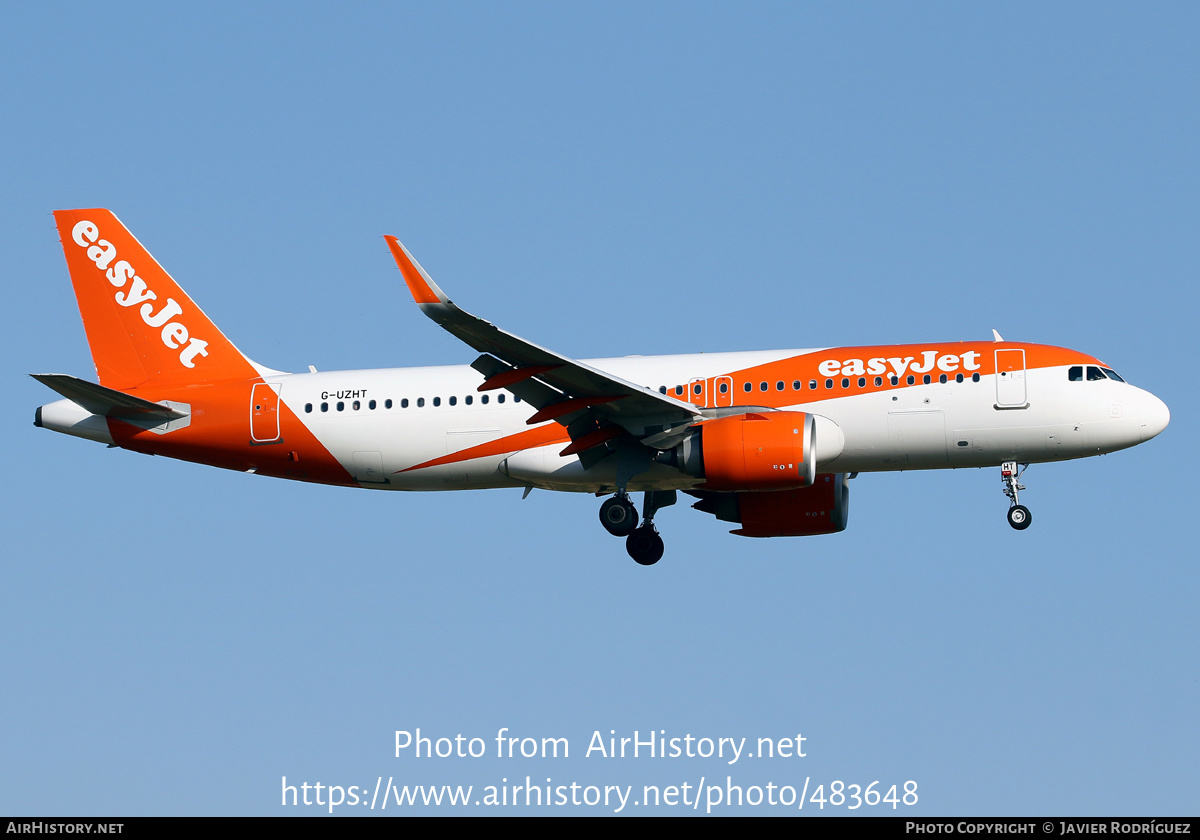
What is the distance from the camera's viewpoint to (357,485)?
1432 inches

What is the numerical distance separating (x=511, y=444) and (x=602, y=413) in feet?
9.62

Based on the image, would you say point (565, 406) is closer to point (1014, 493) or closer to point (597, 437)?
point (597, 437)

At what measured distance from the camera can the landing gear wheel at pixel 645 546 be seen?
36438 mm

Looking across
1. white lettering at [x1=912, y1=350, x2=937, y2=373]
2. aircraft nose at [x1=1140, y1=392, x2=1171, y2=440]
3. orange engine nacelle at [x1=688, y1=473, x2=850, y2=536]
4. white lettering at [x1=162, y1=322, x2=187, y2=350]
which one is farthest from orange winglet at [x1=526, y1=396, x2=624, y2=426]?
aircraft nose at [x1=1140, y1=392, x2=1171, y2=440]

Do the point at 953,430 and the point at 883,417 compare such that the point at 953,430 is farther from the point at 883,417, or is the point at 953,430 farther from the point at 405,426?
the point at 405,426

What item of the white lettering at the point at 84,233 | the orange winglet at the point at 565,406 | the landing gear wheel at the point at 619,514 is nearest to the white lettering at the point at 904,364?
the orange winglet at the point at 565,406

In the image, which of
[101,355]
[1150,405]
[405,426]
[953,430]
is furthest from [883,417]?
[101,355]

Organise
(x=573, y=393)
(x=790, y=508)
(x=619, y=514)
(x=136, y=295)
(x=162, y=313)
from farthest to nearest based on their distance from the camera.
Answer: (x=136, y=295)
(x=162, y=313)
(x=790, y=508)
(x=619, y=514)
(x=573, y=393)

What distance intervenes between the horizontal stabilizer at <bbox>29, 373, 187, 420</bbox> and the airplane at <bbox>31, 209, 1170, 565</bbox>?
0.17 feet

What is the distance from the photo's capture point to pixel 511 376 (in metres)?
30.7

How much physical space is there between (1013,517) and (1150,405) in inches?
153

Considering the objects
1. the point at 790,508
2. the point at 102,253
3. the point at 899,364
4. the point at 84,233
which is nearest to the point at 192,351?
the point at 102,253

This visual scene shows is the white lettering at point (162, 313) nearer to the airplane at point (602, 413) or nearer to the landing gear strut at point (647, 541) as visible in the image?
the airplane at point (602, 413)

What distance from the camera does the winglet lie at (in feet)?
87.9
